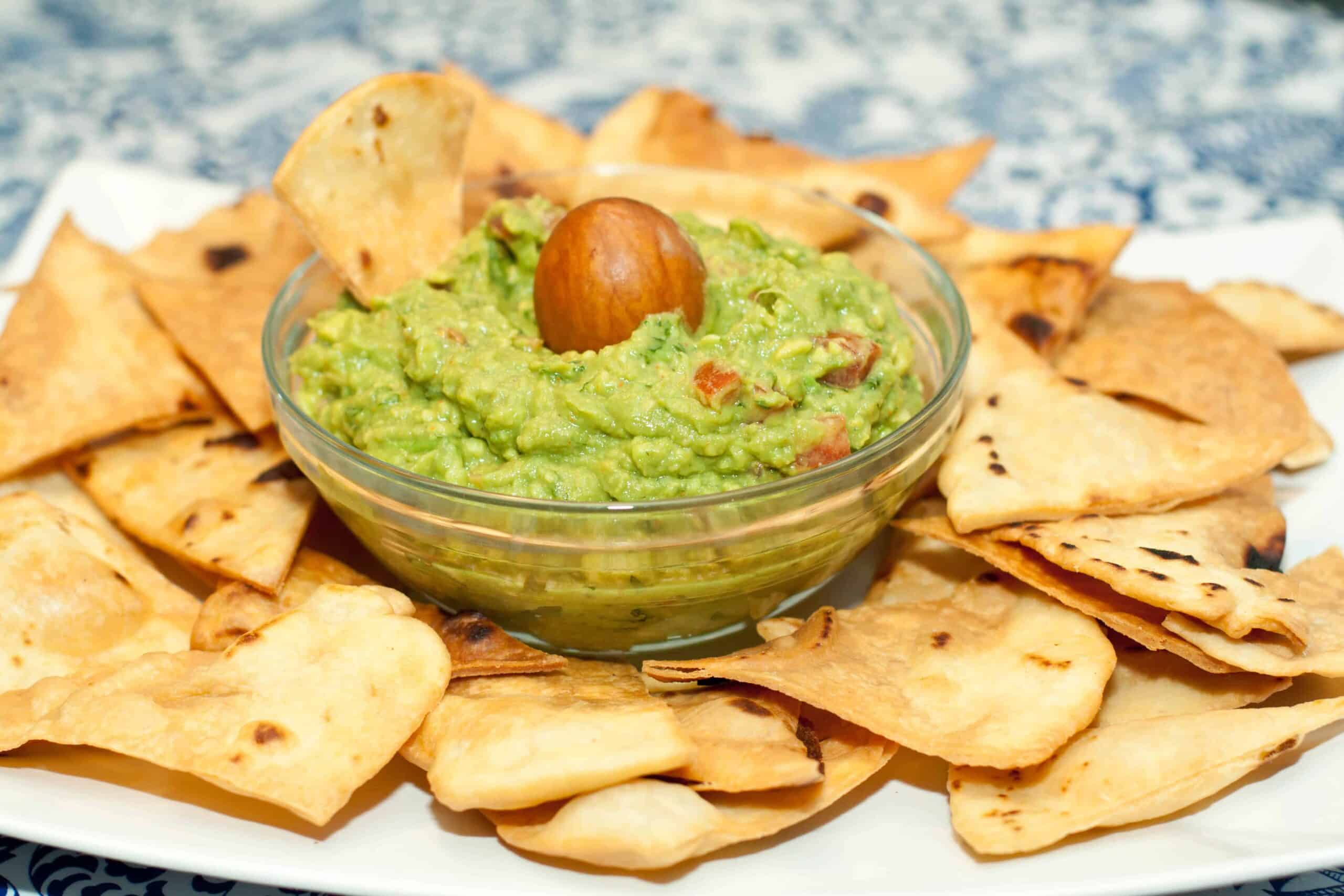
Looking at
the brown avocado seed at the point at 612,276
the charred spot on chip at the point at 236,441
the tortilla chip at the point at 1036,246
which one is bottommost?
the tortilla chip at the point at 1036,246

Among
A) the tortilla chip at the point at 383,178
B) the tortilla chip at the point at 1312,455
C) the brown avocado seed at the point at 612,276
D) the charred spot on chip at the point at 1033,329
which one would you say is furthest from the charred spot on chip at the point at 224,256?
the tortilla chip at the point at 1312,455

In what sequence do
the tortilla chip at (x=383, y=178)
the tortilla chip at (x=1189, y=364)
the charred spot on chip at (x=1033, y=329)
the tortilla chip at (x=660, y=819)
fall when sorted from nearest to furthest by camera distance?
the tortilla chip at (x=660, y=819)
the tortilla chip at (x=383, y=178)
the tortilla chip at (x=1189, y=364)
the charred spot on chip at (x=1033, y=329)

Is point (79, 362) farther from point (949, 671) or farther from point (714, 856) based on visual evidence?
point (949, 671)

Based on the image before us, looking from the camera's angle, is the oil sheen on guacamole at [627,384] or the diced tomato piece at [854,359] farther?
the diced tomato piece at [854,359]

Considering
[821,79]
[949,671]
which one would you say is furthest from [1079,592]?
[821,79]

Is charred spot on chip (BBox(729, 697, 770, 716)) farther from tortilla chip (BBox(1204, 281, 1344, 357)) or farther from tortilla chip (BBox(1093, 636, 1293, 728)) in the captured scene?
tortilla chip (BBox(1204, 281, 1344, 357))

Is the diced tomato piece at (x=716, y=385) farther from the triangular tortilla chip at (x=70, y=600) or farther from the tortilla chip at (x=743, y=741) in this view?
the triangular tortilla chip at (x=70, y=600)

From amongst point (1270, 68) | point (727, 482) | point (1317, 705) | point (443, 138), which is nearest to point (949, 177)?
point (443, 138)
